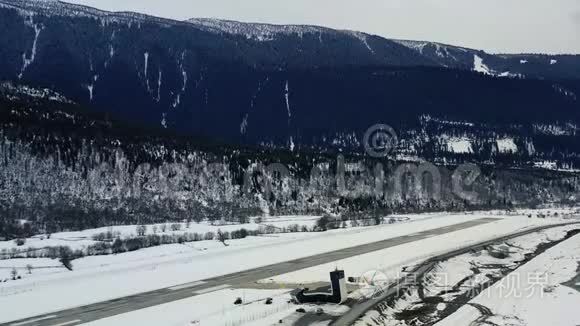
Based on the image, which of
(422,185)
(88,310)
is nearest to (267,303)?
(88,310)

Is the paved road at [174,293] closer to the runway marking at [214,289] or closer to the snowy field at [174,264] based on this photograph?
the runway marking at [214,289]

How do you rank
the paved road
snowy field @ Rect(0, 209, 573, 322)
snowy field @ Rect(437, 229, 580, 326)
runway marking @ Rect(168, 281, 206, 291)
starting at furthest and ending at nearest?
runway marking @ Rect(168, 281, 206, 291)
snowy field @ Rect(0, 209, 573, 322)
the paved road
snowy field @ Rect(437, 229, 580, 326)

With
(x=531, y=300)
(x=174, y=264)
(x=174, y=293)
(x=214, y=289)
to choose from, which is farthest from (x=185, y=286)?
(x=531, y=300)

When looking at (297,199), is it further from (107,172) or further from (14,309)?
(14,309)

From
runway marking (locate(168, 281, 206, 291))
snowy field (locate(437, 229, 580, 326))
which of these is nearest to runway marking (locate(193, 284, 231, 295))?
runway marking (locate(168, 281, 206, 291))

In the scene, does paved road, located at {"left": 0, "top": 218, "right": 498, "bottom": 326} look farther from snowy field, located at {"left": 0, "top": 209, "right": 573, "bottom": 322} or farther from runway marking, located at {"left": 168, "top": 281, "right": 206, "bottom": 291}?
snowy field, located at {"left": 0, "top": 209, "right": 573, "bottom": 322}

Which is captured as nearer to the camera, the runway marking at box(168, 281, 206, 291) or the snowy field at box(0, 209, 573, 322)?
the snowy field at box(0, 209, 573, 322)

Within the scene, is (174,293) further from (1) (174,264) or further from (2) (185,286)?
(1) (174,264)
